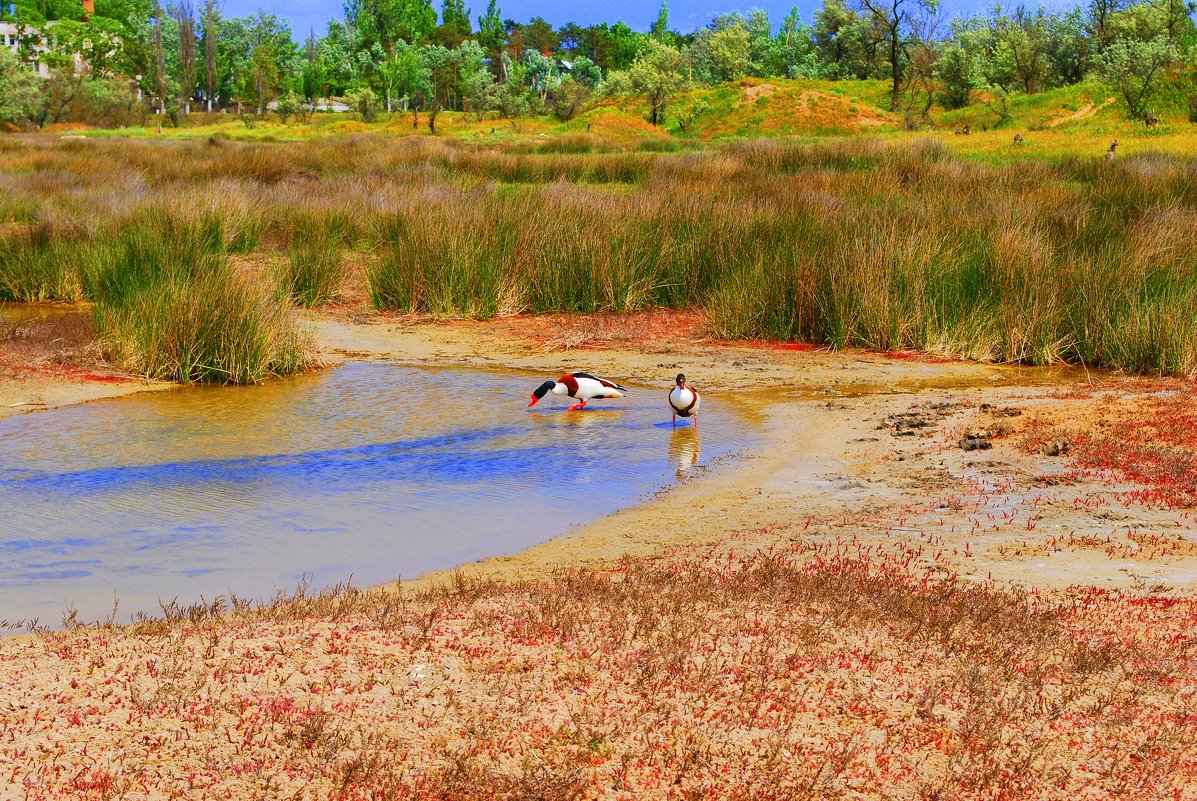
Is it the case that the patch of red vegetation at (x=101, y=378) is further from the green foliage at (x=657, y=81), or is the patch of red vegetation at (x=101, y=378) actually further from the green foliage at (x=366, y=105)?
the green foliage at (x=366, y=105)

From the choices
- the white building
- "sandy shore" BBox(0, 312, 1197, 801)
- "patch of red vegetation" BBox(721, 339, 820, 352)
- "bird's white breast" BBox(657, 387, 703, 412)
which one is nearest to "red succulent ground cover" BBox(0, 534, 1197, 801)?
"sandy shore" BBox(0, 312, 1197, 801)

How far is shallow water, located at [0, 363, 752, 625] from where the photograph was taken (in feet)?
19.2

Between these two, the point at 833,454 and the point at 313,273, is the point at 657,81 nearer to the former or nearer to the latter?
the point at 313,273

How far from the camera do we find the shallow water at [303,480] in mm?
5867

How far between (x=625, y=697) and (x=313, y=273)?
39.7ft

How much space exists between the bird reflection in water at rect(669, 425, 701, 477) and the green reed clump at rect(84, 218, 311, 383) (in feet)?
13.9

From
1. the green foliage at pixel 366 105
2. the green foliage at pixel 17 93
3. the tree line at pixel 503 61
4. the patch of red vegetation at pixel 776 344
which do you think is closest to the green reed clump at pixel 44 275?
the patch of red vegetation at pixel 776 344

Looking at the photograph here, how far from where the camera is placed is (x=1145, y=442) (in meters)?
8.00

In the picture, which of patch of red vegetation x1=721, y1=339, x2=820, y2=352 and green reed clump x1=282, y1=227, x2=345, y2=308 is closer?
patch of red vegetation x1=721, y1=339, x2=820, y2=352

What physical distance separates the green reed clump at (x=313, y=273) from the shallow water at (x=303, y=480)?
→ 3882 millimetres

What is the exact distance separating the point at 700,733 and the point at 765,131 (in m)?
46.8

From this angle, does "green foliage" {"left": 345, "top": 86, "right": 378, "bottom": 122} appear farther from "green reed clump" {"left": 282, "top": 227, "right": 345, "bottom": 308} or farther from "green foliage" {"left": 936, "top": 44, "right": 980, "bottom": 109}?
"green reed clump" {"left": 282, "top": 227, "right": 345, "bottom": 308}

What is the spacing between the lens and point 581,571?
17.5 ft

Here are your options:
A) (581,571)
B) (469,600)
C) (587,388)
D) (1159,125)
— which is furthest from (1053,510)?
(1159,125)
